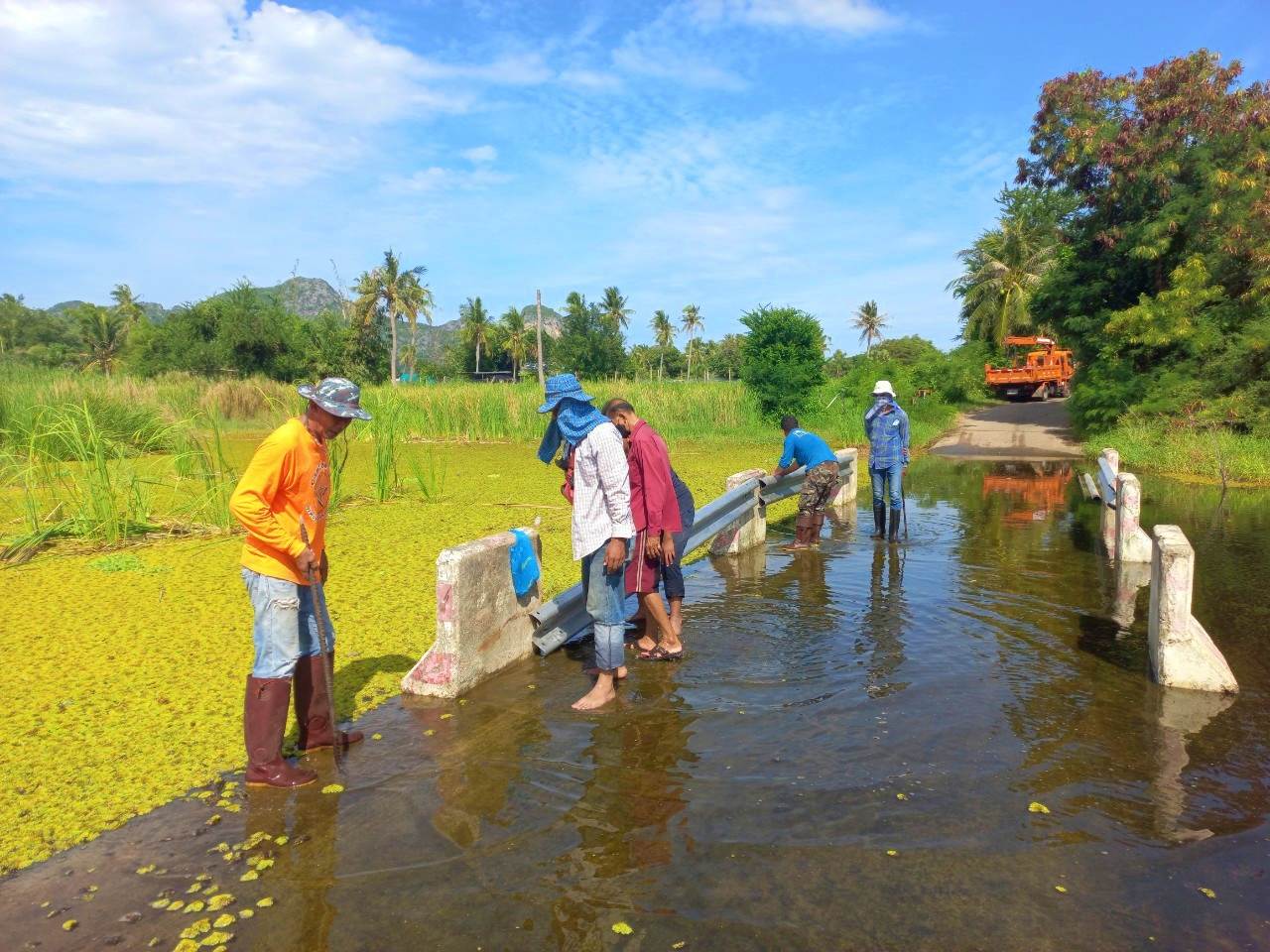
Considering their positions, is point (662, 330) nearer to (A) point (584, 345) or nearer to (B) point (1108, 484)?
(A) point (584, 345)

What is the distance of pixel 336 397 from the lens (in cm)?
373

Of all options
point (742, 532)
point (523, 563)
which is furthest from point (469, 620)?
point (742, 532)

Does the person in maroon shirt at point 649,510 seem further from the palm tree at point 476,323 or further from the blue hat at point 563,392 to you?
the palm tree at point 476,323

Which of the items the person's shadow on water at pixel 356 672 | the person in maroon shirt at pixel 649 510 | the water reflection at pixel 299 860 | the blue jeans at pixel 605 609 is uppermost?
the person in maroon shirt at pixel 649 510

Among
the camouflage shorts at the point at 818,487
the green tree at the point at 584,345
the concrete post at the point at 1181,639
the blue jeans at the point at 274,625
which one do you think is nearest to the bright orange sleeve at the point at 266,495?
the blue jeans at the point at 274,625

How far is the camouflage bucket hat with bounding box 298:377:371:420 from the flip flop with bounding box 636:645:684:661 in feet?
8.11

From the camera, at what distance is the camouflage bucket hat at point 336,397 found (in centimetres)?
370

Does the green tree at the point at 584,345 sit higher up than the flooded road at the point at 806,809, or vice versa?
the green tree at the point at 584,345

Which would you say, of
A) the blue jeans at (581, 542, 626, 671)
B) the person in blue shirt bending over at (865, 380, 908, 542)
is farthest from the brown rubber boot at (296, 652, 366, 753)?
the person in blue shirt bending over at (865, 380, 908, 542)

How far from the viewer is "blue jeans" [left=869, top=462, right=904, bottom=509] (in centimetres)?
885

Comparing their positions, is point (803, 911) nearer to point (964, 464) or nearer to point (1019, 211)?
point (964, 464)

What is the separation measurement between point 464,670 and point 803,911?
2.48 m

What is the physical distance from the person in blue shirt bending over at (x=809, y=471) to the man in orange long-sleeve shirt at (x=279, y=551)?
5.65 m

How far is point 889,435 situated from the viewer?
8.80 meters
